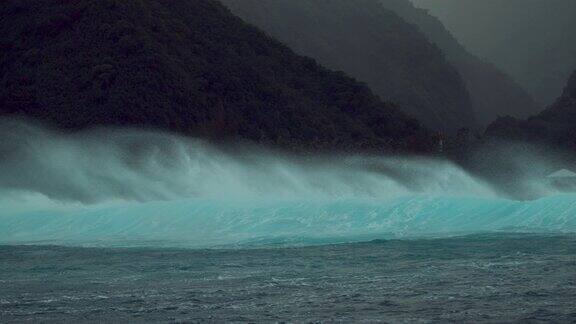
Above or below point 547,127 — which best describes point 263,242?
below

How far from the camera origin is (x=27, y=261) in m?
16.6

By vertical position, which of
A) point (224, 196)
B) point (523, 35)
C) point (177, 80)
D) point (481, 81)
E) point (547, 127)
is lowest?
point (224, 196)

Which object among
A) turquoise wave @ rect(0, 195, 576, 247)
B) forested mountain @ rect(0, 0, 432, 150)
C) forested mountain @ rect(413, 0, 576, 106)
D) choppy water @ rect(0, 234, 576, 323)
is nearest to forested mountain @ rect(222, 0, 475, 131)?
forested mountain @ rect(0, 0, 432, 150)

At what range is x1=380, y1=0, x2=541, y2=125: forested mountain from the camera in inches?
3851

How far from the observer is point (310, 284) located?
1205cm

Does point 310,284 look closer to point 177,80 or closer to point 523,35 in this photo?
point 177,80

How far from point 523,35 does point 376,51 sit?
43.9 metres

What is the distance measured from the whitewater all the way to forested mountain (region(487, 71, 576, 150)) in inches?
338

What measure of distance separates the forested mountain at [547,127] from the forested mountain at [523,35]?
2077 inches

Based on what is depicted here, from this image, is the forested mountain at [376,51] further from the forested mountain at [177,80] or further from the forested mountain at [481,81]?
the forested mountain at [177,80]

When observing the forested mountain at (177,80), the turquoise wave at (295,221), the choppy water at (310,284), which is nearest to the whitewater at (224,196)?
the turquoise wave at (295,221)

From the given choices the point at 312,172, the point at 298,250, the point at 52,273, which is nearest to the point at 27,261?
the point at 52,273

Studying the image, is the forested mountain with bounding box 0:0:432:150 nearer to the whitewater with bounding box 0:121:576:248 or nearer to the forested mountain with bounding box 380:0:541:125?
the whitewater with bounding box 0:121:576:248

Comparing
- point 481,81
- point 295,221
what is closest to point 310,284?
point 295,221
